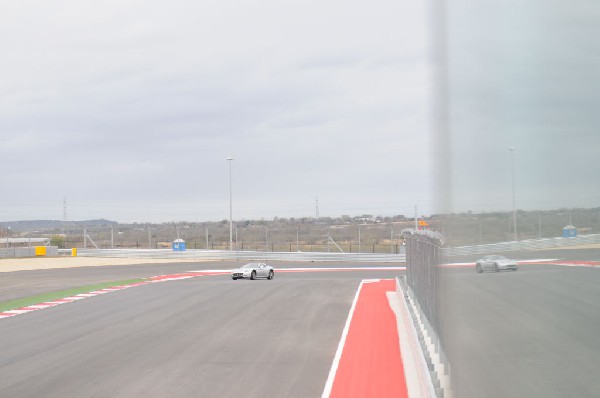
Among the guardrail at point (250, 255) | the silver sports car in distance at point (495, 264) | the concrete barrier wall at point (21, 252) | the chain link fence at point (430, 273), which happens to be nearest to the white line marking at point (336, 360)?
the chain link fence at point (430, 273)

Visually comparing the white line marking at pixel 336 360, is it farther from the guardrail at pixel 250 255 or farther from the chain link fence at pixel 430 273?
the guardrail at pixel 250 255

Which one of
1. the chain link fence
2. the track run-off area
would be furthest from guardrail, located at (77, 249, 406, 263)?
the chain link fence

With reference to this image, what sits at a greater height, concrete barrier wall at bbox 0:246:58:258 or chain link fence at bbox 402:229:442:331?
chain link fence at bbox 402:229:442:331

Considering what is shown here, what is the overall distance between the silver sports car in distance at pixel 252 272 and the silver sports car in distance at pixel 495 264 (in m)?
32.6

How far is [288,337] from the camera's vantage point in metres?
14.5

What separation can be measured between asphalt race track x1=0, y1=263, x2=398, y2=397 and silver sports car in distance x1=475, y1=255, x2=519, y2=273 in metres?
7.39

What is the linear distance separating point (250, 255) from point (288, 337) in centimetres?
3735

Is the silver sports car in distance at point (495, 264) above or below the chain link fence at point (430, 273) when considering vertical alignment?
above

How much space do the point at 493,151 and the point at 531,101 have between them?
41cm

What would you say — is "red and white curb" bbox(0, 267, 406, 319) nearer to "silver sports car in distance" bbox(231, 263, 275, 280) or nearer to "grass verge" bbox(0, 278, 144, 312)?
"grass verge" bbox(0, 278, 144, 312)

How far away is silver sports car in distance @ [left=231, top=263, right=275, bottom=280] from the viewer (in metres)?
34.4

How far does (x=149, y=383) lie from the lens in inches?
390

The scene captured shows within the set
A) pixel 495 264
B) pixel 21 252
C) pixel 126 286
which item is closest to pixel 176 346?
pixel 495 264

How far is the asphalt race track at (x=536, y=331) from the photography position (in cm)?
121
